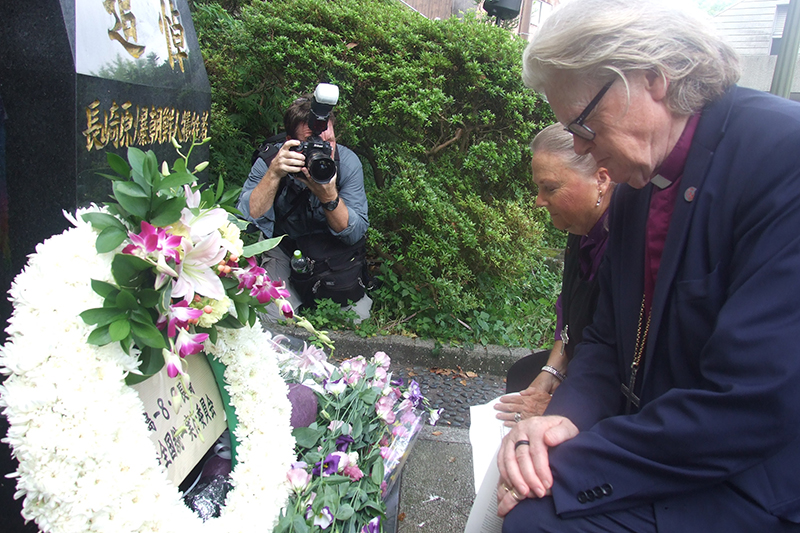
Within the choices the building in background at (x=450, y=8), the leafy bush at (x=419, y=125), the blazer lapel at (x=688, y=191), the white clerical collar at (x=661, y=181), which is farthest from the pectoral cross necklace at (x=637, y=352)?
the building in background at (x=450, y=8)

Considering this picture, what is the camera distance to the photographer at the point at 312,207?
10.4ft

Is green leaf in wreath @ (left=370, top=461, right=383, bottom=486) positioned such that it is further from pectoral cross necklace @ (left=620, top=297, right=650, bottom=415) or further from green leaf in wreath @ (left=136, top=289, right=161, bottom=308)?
green leaf in wreath @ (left=136, top=289, right=161, bottom=308)

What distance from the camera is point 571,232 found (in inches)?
94.6

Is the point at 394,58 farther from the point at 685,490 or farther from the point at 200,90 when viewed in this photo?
the point at 685,490

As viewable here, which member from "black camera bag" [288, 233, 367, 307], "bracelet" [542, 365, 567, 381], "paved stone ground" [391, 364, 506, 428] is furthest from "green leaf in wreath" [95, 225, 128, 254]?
"black camera bag" [288, 233, 367, 307]

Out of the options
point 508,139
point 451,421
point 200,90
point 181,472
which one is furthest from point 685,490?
point 508,139

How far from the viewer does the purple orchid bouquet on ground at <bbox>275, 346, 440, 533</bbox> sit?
60.8 inches

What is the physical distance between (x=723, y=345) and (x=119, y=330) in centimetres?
129

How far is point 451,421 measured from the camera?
127 inches

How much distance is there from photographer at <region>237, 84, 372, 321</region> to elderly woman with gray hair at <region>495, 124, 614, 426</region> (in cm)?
130

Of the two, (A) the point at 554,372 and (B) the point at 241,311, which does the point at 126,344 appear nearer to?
(B) the point at 241,311

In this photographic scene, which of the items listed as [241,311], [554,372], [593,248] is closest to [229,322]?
[241,311]

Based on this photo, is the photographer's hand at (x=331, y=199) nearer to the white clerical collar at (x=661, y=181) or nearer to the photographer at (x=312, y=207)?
the photographer at (x=312, y=207)

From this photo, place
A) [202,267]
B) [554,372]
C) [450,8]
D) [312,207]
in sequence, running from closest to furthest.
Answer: [202,267] → [554,372] → [312,207] → [450,8]
